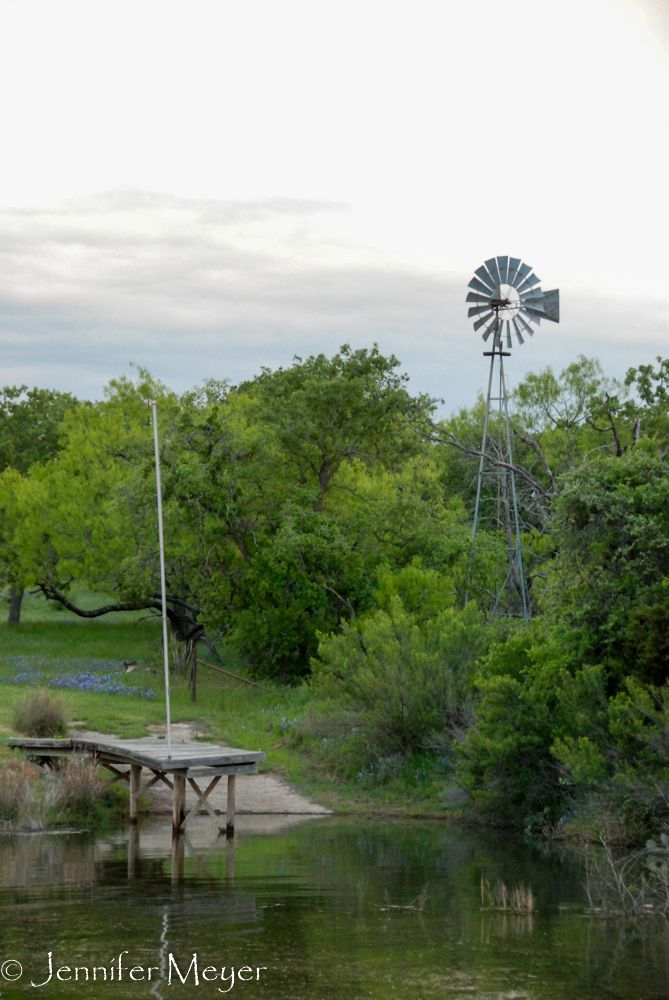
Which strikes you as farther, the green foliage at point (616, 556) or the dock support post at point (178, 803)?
the dock support post at point (178, 803)

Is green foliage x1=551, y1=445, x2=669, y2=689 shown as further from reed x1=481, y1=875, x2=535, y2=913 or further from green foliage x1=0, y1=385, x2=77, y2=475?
green foliage x1=0, y1=385, x2=77, y2=475

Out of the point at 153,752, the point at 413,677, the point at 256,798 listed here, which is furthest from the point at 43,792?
the point at 413,677

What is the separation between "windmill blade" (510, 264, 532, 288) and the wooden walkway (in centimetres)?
1335

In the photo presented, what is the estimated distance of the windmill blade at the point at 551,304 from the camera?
2658cm

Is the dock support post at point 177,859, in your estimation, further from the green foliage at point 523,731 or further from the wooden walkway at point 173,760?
the green foliage at point 523,731

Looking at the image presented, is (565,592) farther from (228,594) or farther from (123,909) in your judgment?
(228,594)

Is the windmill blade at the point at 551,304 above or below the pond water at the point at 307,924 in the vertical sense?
above

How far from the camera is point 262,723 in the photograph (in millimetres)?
26781

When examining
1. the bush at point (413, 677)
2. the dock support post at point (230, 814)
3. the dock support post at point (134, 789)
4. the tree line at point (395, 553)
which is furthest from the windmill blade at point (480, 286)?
the dock support post at point (134, 789)

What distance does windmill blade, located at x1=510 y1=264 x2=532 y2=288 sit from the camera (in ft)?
88.3

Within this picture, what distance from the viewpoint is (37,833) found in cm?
1866

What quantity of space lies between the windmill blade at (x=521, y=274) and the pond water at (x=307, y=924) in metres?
13.8

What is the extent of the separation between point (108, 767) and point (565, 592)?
8928mm

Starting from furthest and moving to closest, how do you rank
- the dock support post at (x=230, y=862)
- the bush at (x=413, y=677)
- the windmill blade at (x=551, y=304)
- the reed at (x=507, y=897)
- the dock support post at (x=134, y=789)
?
1. the windmill blade at (x=551, y=304)
2. the bush at (x=413, y=677)
3. the dock support post at (x=134, y=789)
4. the dock support post at (x=230, y=862)
5. the reed at (x=507, y=897)
